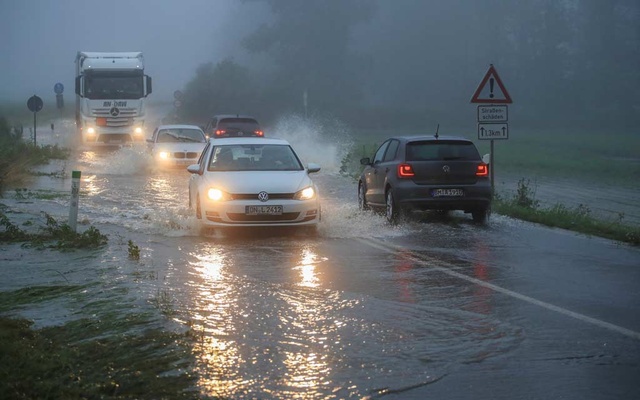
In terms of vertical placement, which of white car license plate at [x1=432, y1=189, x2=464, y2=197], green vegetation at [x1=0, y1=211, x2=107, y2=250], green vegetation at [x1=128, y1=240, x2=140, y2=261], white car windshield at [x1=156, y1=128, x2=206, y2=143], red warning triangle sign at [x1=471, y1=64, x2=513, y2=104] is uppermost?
red warning triangle sign at [x1=471, y1=64, x2=513, y2=104]

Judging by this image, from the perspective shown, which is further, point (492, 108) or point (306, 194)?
point (492, 108)

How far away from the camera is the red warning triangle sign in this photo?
2098 centimetres

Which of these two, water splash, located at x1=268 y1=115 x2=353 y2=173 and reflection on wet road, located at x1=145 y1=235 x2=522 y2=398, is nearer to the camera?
reflection on wet road, located at x1=145 y1=235 x2=522 y2=398

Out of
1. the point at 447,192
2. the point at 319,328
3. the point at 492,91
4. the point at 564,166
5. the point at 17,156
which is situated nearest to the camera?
the point at 319,328

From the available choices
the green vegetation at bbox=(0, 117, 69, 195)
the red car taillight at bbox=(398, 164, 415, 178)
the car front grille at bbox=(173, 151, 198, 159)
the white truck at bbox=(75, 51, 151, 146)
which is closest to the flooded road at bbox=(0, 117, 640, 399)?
the red car taillight at bbox=(398, 164, 415, 178)

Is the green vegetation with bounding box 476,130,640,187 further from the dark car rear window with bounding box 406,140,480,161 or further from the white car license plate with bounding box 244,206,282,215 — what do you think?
the white car license plate with bounding box 244,206,282,215

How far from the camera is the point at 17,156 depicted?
35281 millimetres

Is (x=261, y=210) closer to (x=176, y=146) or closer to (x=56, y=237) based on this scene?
(x=56, y=237)

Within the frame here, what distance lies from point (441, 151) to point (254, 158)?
3283 mm

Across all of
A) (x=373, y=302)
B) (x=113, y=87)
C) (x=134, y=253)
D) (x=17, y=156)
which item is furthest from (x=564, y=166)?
(x=373, y=302)

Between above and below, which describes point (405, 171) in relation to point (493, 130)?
below

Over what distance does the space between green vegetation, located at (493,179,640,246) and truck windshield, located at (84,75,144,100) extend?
Result: 2333 centimetres

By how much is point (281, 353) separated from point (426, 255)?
618 centimetres

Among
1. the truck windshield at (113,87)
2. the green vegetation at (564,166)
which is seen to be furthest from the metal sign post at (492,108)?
the truck windshield at (113,87)
